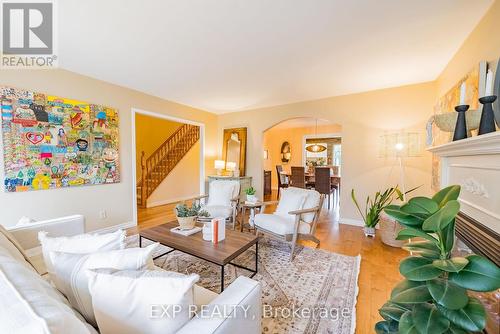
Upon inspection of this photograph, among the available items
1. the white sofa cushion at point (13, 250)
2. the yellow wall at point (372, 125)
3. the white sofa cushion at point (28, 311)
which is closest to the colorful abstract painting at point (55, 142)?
the white sofa cushion at point (13, 250)

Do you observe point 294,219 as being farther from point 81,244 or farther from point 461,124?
point 81,244

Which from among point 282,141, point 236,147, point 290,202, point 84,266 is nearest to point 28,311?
point 84,266

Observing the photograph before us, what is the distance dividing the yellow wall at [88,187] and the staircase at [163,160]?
1.83 m

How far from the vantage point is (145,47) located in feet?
7.70

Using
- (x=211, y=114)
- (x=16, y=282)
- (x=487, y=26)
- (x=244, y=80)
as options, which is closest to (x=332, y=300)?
(x=16, y=282)

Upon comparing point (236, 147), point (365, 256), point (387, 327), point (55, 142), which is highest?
point (236, 147)

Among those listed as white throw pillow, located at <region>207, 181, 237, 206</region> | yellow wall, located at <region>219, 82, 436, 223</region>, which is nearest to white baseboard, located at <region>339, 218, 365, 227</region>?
yellow wall, located at <region>219, 82, 436, 223</region>

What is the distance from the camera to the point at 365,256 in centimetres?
260

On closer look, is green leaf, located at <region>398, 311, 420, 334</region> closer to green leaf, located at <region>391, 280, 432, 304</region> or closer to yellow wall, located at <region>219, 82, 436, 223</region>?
green leaf, located at <region>391, 280, 432, 304</region>

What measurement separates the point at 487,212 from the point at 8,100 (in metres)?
4.59

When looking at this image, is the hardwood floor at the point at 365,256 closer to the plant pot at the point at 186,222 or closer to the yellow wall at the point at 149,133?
the plant pot at the point at 186,222

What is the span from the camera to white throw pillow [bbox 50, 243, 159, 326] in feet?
2.72

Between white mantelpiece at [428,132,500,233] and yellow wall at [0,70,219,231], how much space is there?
422cm

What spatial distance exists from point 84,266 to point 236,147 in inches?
176
